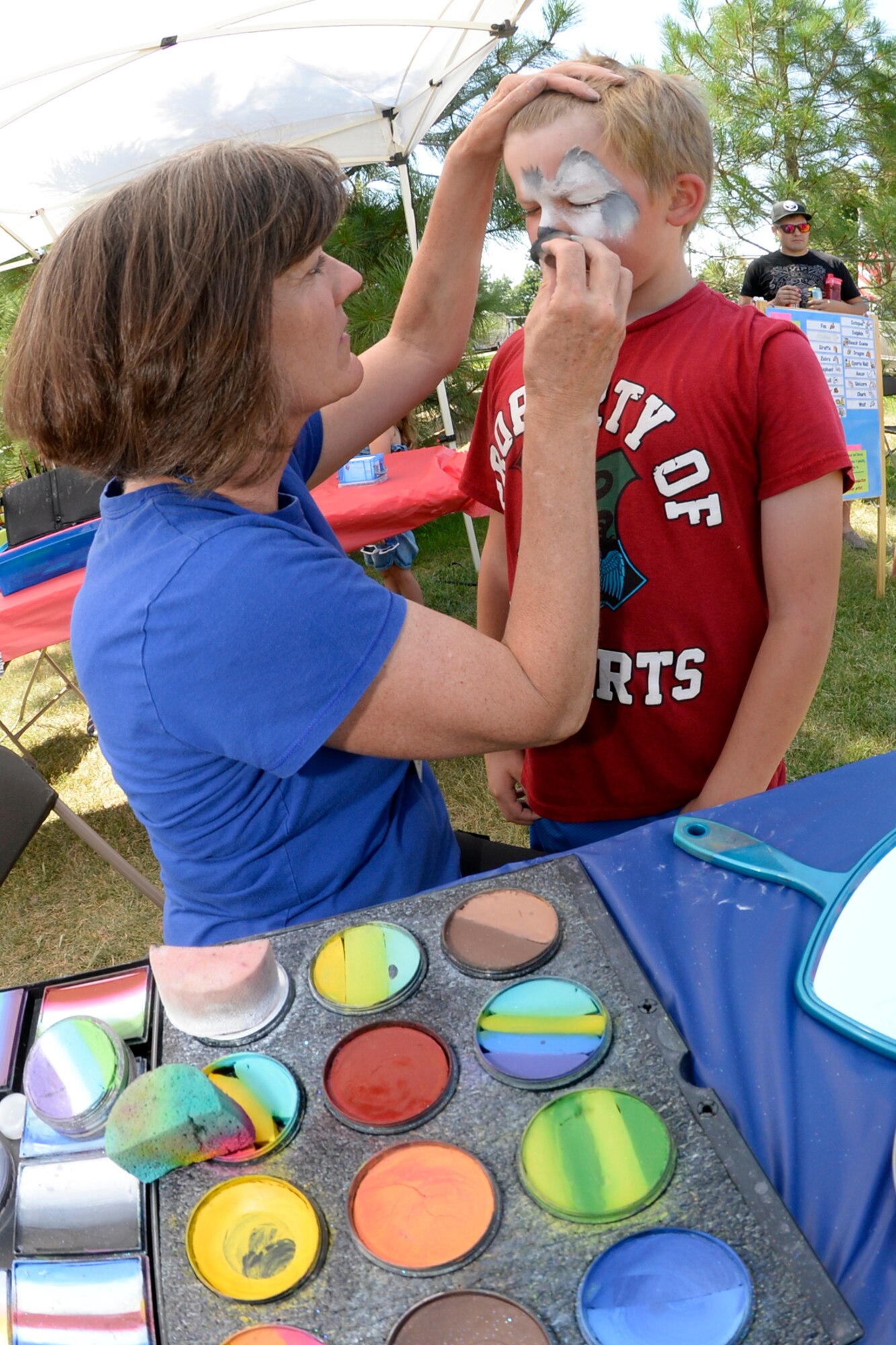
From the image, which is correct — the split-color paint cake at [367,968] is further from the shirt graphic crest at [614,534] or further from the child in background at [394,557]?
the child in background at [394,557]

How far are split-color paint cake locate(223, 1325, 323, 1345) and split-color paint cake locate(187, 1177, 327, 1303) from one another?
0.01 m

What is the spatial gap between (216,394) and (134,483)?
0.46 ft

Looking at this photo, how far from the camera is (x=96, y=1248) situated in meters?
0.52

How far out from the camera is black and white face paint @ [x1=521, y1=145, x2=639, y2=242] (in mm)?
961

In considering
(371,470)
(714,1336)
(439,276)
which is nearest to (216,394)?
(439,276)

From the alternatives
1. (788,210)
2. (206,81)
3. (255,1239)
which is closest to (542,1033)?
(255,1239)

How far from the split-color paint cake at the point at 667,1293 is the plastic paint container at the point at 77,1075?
31cm

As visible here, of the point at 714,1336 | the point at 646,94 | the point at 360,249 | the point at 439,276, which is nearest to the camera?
the point at 714,1336

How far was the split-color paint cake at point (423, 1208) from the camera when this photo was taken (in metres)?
0.49

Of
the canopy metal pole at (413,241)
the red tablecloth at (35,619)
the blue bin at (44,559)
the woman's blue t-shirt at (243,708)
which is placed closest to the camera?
the woman's blue t-shirt at (243,708)

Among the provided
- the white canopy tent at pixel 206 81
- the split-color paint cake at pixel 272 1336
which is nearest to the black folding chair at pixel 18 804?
the split-color paint cake at pixel 272 1336

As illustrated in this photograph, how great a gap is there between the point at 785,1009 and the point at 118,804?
2.82 meters

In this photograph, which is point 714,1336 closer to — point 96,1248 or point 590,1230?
point 590,1230

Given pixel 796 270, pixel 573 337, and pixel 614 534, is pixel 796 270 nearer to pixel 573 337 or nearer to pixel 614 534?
pixel 614 534
